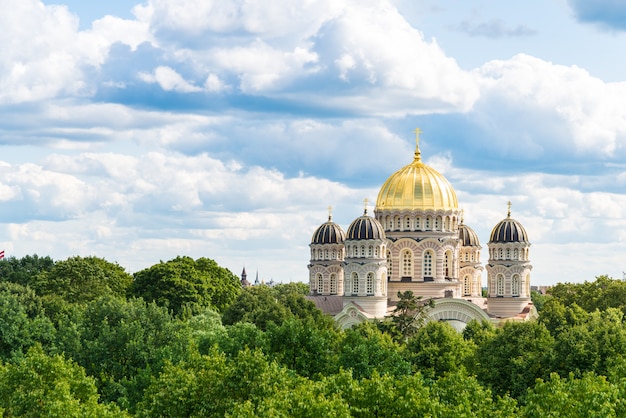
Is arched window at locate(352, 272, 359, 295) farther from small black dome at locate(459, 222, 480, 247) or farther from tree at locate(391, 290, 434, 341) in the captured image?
small black dome at locate(459, 222, 480, 247)

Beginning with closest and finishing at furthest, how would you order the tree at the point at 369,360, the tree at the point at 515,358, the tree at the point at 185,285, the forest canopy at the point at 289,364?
the forest canopy at the point at 289,364, the tree at the point at 369,360, the tree at the point at 515,358, the tree at the point at 185,285

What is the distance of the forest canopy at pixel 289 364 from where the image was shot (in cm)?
4797

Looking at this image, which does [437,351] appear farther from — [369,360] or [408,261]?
[408,261]

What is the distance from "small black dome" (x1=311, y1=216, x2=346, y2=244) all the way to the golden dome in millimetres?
4832

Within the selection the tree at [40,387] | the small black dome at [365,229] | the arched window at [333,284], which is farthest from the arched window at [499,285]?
the tree at [40,387]

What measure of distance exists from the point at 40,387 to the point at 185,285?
166 ft

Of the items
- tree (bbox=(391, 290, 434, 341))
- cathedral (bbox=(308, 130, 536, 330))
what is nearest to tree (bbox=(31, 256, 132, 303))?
cathedral (bbox=(308, 130, 536, 330))

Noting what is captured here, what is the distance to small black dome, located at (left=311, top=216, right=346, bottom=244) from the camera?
117m

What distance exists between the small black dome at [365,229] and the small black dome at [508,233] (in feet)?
39.3

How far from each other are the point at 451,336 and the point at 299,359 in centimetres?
1547

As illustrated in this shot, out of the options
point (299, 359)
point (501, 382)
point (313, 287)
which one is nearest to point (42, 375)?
point (299, 359)

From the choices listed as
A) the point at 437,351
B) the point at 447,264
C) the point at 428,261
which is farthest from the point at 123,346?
the point at 447,264

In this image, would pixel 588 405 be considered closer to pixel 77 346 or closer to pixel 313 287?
pixel 77 346

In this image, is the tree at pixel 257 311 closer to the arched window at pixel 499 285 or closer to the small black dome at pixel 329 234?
the small black dome at pixel 329 234
